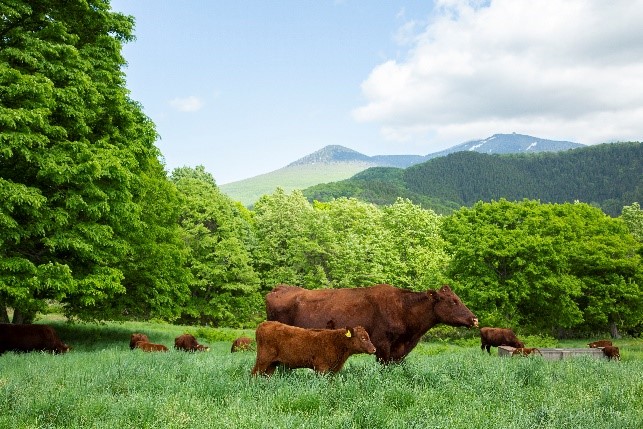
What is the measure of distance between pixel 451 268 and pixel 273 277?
58.4 feet

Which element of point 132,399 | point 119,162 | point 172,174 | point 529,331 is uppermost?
point 172,174

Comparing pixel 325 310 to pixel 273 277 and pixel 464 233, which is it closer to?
pixel 464 233

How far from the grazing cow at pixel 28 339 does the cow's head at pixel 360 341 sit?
43.7 feet

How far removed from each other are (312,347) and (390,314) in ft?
9.01

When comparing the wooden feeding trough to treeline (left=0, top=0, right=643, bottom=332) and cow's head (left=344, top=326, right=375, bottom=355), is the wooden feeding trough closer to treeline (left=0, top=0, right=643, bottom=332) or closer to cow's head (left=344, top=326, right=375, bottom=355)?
cow's head (left=344, top=326, right=375, bottom=355)

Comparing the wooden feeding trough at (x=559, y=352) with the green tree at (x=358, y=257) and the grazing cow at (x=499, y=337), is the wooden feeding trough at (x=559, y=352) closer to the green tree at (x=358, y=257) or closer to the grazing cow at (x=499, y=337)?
the grazing cow at (x=499, y=337)

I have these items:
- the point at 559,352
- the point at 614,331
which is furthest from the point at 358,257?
the point at 614,331

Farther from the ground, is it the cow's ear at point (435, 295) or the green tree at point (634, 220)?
the cow's ear at point (435, 295)

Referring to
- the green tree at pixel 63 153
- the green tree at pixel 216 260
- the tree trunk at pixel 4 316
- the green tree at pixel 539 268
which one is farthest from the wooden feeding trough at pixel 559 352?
the green tree at pixel 216 260

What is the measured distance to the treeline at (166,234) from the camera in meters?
16.5

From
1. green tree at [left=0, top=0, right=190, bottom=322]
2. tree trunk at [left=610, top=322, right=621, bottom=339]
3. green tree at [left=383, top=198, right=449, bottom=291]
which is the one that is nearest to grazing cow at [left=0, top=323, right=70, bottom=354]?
green tree at [left=0, top=0, right=190, bottom=322]

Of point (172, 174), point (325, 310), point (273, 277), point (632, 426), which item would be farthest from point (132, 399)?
point (172, 174)

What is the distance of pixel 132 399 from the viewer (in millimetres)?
7363

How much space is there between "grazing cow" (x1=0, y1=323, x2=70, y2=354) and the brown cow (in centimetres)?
1200
